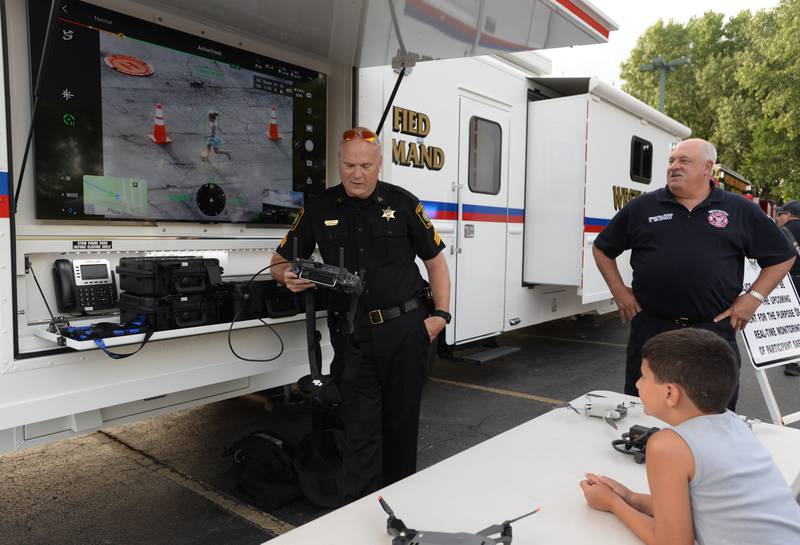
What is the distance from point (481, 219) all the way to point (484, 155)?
54cm

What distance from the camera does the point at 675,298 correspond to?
3.09 m

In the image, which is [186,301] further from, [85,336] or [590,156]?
[590,156]

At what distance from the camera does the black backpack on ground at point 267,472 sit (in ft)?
10.7

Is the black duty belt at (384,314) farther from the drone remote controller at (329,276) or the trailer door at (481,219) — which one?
the trailer door at (481,219)

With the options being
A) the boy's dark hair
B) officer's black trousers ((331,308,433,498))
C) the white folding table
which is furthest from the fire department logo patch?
the boy's dark hair

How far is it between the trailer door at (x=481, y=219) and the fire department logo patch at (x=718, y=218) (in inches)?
82.7

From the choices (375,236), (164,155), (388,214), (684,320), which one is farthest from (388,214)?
(684,320)

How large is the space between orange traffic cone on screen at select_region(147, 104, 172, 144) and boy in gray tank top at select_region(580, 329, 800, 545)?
2577mm

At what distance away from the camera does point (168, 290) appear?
271 centimetres

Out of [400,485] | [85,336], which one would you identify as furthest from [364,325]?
[400,485]

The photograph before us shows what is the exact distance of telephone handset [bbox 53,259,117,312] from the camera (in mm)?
2678

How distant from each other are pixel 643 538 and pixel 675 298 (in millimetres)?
1970

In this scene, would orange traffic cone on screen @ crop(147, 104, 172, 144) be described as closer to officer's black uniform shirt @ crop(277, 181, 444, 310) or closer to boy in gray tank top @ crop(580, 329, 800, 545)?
officer's black uniform shirt @ crop(277, 181, 444, 310)

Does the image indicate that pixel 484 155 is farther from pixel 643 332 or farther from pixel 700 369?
pixel 700 369
